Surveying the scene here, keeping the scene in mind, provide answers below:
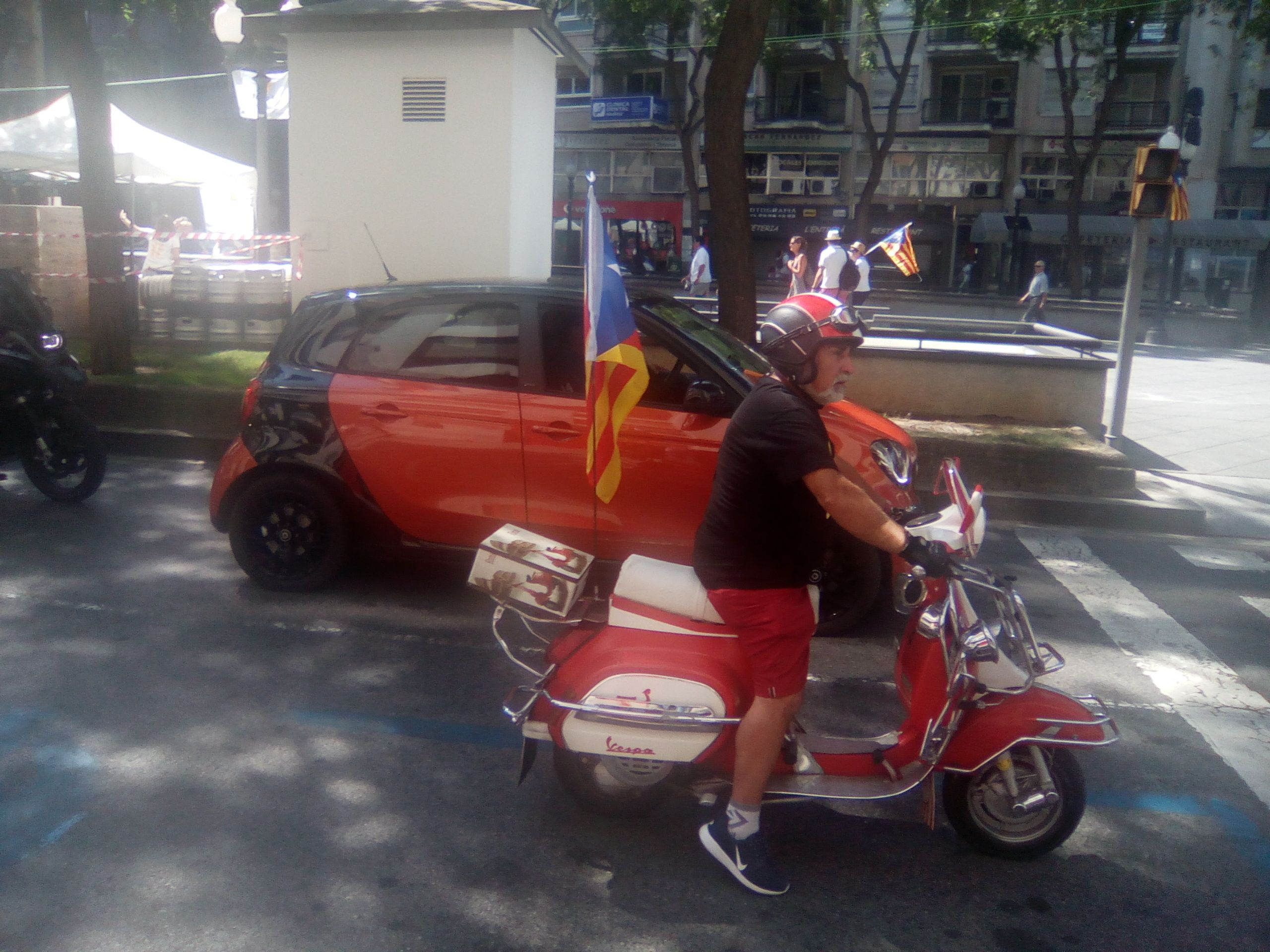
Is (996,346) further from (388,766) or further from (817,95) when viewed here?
(817,95)

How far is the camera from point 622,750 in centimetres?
365

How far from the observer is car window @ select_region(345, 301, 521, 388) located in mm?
6035

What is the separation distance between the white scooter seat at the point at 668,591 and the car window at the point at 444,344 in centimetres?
248

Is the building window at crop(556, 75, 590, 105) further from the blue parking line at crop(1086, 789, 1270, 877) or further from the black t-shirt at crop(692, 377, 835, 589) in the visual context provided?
the black t-shirt at crop(692, 377, 835, 589)

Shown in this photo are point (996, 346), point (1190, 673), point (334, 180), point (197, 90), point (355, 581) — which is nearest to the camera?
point (1190, 673)

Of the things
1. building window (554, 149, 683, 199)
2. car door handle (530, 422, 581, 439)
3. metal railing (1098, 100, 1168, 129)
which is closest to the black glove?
car door handle (530, 422, 581, 439)

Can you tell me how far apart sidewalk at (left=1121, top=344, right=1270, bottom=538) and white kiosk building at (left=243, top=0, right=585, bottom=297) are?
249 inches

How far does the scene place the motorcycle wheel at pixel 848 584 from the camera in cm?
584

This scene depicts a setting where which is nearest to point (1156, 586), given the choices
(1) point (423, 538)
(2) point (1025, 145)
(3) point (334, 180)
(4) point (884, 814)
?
(4) point (884, 814)

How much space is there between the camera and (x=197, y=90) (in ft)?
160

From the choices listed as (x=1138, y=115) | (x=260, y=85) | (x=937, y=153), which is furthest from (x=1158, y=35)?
(x=260, y=85)

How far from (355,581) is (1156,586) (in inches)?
188

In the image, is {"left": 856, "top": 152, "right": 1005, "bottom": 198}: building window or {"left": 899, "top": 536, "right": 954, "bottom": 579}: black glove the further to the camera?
{"left": 856, "top": 152, "right": 1005, "bottom": 198}: building window

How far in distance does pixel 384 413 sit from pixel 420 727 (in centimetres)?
187
